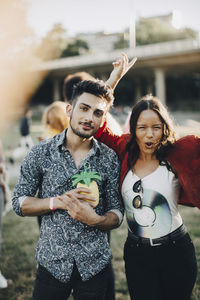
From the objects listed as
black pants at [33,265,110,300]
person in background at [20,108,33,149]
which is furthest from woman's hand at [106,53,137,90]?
person in background at [20,108,33,149]

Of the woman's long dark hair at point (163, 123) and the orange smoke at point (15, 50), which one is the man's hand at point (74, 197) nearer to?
the woman's long dark hair at point (163, 123)

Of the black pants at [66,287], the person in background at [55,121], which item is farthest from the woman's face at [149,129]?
the person in background at [55,121]

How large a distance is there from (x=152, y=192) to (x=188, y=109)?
36228 mm

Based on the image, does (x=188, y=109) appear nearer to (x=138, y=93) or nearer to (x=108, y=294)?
(x=138, y=93)

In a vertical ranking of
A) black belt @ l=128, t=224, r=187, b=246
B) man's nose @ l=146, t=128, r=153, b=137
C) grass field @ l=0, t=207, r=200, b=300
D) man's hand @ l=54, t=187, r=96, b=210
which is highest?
man's nose @ l=146, t=128, r=153, b=137

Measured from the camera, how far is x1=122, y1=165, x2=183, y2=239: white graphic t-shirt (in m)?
2.16

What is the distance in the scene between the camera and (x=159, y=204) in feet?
7.10

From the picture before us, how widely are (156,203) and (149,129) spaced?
1.72ft

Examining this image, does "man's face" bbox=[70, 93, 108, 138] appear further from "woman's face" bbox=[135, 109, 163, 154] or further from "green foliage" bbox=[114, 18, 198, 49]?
"green foliage" bbox=[114, 18, 198, 49]

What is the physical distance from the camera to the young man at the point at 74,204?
1979mm

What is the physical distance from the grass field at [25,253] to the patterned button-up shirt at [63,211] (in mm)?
1776

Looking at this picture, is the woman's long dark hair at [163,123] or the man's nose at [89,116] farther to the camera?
the woman's long dark hair at [163,123]

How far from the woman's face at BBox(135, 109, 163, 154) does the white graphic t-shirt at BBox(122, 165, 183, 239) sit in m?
0.20

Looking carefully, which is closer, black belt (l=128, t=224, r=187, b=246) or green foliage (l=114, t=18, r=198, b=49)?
black belt (l=128, t=224, r=187, b=246)
